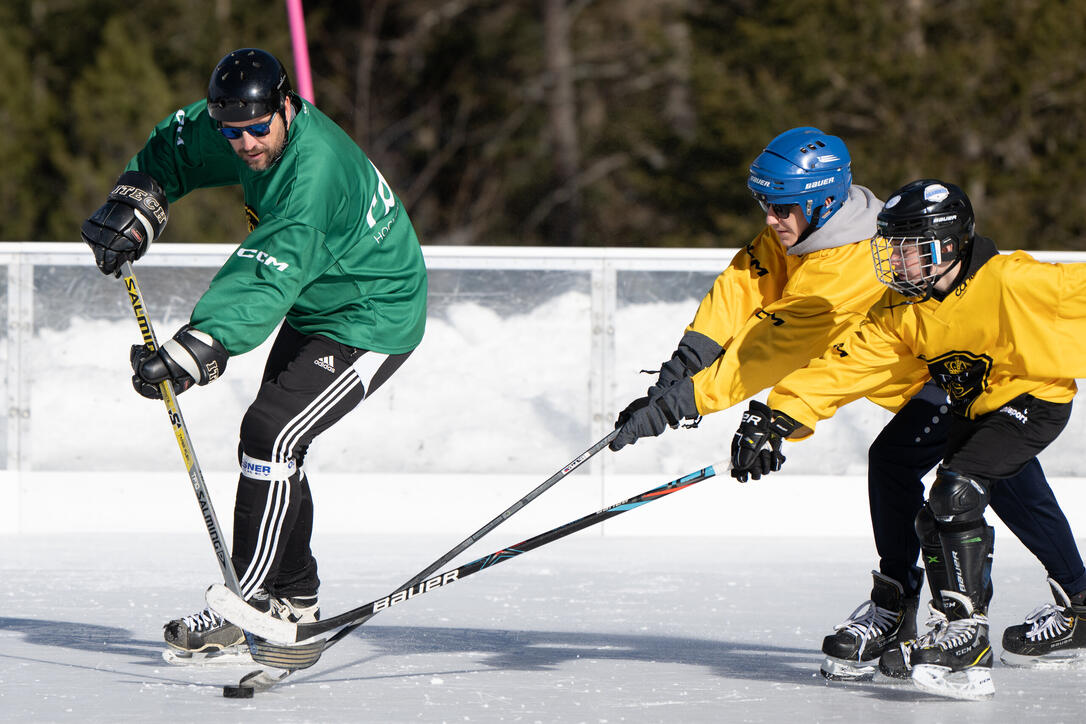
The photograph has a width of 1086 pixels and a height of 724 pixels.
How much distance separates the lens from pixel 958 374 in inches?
133

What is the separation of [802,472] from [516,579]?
1416 mm

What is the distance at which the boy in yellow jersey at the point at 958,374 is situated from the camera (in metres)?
3.25

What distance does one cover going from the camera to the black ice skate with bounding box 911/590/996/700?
3.30m

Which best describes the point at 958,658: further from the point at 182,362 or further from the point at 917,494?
the point at 182,362

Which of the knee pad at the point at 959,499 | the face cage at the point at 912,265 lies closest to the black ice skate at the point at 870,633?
the knee pad at the point at 959,499

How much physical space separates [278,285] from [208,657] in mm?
1003

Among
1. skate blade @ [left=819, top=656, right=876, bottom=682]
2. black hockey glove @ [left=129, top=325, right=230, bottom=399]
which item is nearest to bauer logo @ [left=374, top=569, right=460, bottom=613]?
black hockey glove @ [left=129, top=325, right=230, bottom=399]

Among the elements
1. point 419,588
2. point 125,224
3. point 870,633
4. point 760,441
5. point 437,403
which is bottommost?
point 870,633

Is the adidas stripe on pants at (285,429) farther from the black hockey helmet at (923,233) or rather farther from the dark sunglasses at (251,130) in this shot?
the black hockey helmet at (923,233)

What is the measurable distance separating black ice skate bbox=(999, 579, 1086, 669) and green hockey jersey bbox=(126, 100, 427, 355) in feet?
5.37

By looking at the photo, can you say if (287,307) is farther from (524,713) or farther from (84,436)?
(84,436)

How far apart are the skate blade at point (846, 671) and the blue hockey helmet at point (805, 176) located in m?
1.02

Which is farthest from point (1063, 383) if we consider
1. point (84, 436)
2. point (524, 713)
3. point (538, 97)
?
point (538, 97)

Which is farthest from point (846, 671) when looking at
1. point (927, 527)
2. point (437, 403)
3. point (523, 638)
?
point (437, 403)
